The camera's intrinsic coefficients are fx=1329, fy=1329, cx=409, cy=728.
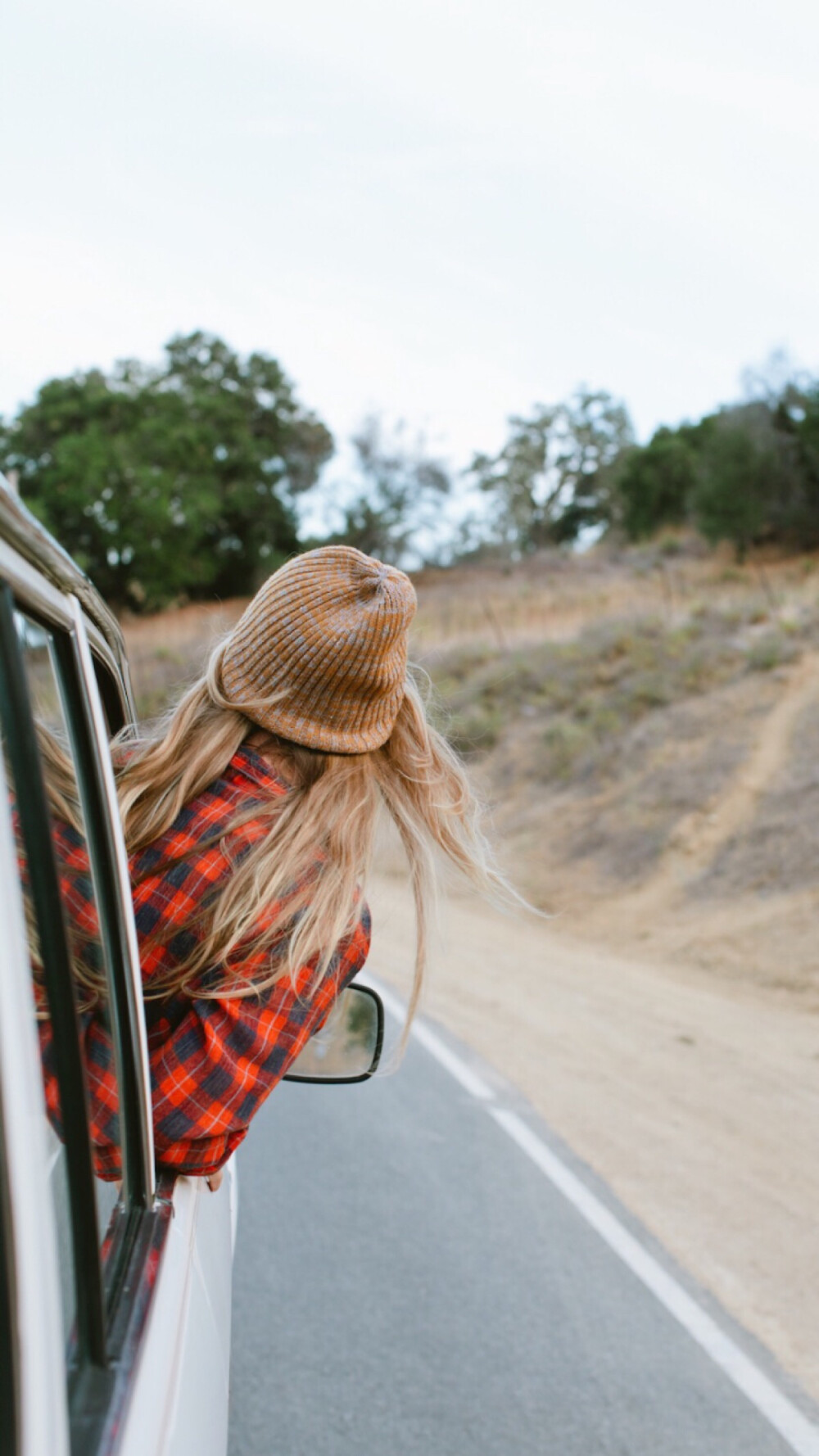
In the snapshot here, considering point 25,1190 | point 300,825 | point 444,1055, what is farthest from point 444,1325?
point 444,1055

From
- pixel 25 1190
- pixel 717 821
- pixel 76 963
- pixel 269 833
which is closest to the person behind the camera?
pixel 25 1190

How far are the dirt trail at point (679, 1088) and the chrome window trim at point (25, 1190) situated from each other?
1.24 m

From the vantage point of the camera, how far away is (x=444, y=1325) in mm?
4289

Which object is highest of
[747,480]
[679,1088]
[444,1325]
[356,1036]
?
[747,480]

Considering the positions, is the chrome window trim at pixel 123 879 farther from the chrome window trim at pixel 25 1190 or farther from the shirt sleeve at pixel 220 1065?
the chrome window trim at pixel 25 1190

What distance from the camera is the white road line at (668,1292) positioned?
12.7 feet

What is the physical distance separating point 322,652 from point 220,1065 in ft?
2.10

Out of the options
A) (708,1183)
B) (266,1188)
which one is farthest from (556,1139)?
(266,1188)

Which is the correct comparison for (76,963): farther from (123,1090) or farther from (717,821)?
(717,821)

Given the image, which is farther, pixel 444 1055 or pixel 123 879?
pixel 444 1055

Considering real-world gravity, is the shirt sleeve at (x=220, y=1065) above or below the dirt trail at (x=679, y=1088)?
above

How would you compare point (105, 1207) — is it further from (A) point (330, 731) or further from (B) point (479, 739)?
(B) point (479, 739)

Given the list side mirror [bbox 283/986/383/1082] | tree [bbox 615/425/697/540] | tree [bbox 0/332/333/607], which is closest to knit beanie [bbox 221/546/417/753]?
Answer: side mirror [bbox 283/986/383/1082]

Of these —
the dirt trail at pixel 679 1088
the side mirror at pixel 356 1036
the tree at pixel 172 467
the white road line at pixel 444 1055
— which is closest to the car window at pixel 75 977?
the side mirror at pixel 356 1036
